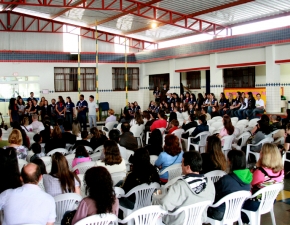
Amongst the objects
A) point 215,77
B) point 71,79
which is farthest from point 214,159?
point 71,79

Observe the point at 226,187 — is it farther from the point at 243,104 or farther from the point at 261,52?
the point at 261,52

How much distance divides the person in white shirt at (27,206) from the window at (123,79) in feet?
58.0

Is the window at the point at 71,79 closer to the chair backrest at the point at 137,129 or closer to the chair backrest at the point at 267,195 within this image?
the chair backrest at the point at 137,129

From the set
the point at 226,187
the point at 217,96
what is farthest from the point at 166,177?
Answer: the point at 217,96

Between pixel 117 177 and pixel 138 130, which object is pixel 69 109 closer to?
pixel 138 130

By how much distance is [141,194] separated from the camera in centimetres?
420

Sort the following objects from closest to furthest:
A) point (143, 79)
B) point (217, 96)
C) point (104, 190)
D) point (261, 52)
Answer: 1. point (104, 190)
2. point (261, 52)
3. point (217, 96)
4. point (143, 79)

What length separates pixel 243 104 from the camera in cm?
1343

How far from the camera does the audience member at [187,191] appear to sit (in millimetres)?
3516

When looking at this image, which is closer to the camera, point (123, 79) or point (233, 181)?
point (233, 181)

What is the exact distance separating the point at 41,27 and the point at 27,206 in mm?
17274

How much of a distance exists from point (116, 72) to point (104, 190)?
1793 cm

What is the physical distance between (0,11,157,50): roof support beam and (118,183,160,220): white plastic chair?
53.4 feet

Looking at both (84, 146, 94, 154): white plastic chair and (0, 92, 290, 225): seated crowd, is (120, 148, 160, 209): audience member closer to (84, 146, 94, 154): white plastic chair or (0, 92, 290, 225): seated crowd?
(0, 92, 290, 225): seated crowd
